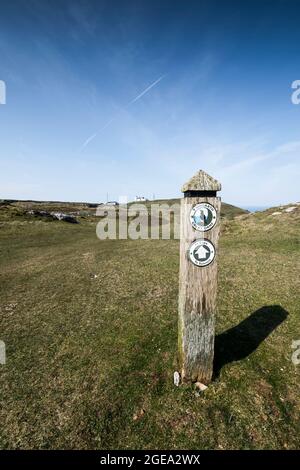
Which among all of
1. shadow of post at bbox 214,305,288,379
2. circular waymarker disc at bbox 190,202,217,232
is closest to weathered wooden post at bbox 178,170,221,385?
circular waymarker disc at bbox 190,202,217,232

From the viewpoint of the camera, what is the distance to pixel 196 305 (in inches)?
173

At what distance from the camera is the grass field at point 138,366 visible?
3936mm

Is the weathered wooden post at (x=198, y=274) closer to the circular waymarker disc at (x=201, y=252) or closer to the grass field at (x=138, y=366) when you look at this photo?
the circular waymarker disc at (x=201, y=252)

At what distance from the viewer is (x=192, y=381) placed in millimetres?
4793

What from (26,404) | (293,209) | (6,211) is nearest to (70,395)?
(26,404)

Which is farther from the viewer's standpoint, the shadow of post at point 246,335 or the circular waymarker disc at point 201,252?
the shadow of post at point 246,335

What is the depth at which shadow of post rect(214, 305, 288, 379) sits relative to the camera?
5547mm

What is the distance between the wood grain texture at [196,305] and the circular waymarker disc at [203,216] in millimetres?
60

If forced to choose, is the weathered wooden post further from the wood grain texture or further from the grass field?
the grass field

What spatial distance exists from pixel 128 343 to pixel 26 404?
2.46 metres

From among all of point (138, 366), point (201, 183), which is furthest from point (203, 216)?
point (138, 366)

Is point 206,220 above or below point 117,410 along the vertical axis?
above

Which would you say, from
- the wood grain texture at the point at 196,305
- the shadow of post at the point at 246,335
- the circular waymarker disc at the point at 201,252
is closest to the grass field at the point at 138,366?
the shadow of post at the point at 246,335
